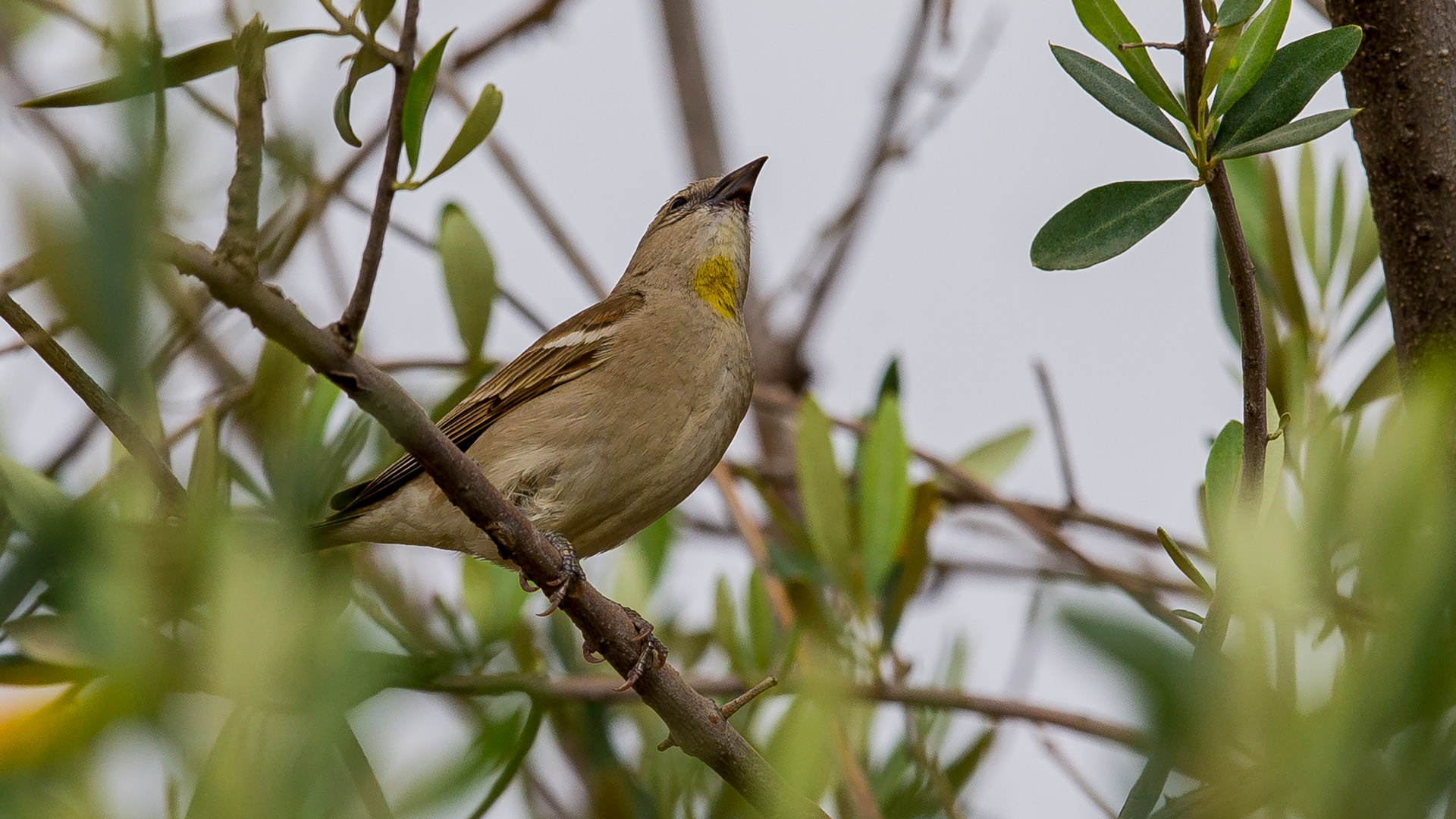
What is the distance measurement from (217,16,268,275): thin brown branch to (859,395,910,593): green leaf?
2.53m

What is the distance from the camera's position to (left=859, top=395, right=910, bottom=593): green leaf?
4066mm

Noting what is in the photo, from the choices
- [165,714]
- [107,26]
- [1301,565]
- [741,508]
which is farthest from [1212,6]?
[741,508]

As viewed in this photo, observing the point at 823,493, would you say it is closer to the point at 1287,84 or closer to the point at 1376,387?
the point at 1376,387

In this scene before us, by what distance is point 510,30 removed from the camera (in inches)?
238

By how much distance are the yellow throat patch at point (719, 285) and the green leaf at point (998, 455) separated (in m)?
1.08

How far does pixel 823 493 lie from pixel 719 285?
1280mm

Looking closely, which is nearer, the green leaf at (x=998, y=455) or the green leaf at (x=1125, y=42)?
the green leaf at (x=1125, y=42)

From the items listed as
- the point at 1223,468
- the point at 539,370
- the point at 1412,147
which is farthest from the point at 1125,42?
the point at 539,370

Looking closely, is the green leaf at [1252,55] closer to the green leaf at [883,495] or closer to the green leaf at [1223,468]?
the green leaf at [1223,468]

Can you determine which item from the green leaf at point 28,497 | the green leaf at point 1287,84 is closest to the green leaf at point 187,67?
the green leaf at point 28,497

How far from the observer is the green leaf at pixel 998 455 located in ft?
17.6

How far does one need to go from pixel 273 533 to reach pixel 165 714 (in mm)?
841

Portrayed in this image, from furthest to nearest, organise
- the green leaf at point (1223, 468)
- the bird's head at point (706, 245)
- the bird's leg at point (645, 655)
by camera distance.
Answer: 1. the bird's head at point (706, 245)
2. the bird's leg at point (645, 655)
3. the green leaf at point (1223, 468)

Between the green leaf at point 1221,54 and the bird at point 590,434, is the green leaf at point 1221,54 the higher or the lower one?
the lower one
